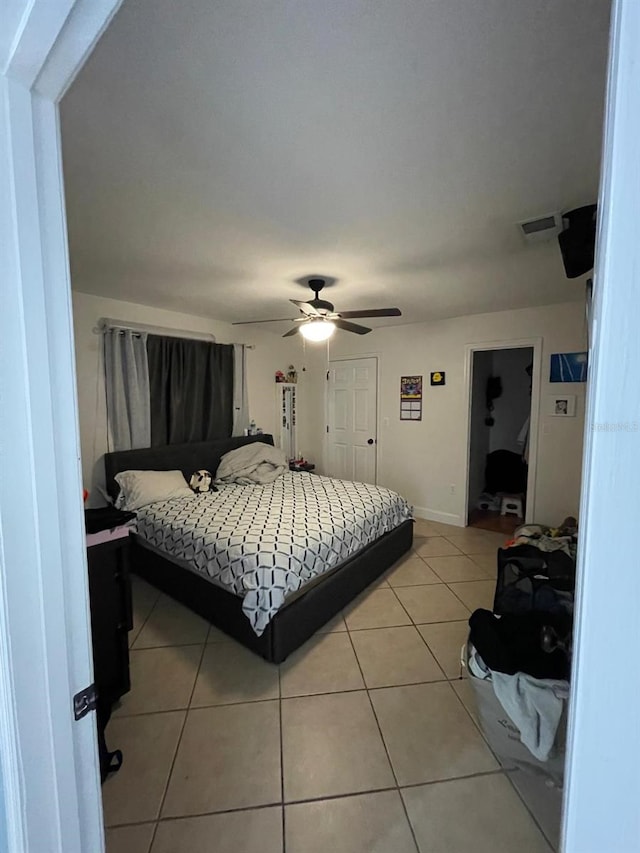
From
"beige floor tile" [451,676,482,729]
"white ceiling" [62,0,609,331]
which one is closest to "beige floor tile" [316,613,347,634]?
"beige floor tile" [451,676,482,729]

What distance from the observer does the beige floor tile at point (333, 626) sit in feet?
8.04

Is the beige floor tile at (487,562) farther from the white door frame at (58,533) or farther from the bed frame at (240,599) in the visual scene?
the white door frame at (58,533)

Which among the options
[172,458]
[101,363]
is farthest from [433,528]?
[101,363]

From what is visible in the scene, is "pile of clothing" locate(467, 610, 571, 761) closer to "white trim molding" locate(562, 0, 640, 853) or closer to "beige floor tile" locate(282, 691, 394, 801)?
"beige floor tile" locate(282, 691, 394, 801)

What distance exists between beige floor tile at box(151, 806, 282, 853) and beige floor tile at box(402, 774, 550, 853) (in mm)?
524

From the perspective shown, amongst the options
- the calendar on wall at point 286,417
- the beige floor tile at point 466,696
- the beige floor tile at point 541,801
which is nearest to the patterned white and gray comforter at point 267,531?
the beige floor tile at point 466,696

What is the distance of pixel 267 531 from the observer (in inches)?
99.0

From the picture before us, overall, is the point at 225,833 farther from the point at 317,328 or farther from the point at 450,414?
the point at 450,414

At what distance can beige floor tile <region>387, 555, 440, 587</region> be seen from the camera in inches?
121

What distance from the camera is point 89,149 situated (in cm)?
138

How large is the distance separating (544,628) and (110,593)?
1946mm

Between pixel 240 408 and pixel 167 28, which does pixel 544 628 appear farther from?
pixel 240 408

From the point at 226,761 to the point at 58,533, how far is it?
1570 mm

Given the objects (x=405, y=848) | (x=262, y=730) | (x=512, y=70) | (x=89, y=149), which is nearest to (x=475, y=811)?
(x=405, y=848)
